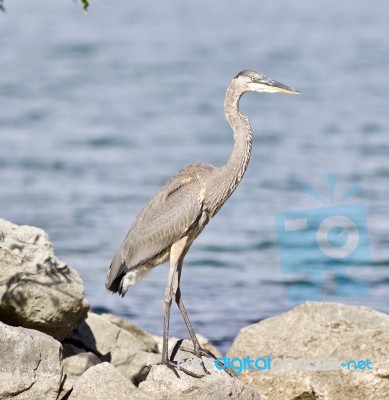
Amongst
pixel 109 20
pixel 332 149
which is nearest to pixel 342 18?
pixel 109 20

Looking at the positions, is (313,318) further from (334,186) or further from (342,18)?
(342,18)

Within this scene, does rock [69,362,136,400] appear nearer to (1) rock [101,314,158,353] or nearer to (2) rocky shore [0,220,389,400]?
(2) rocky shore [0,220,389,400]

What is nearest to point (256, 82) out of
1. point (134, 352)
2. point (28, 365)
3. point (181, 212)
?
point (181, 212)

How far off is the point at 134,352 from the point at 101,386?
138cm

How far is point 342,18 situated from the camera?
40188 millimetres

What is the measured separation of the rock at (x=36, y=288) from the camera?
7.48 m

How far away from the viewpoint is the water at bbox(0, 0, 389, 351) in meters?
13.5

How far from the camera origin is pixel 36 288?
24.7 ft

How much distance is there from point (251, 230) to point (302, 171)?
12.2ft
